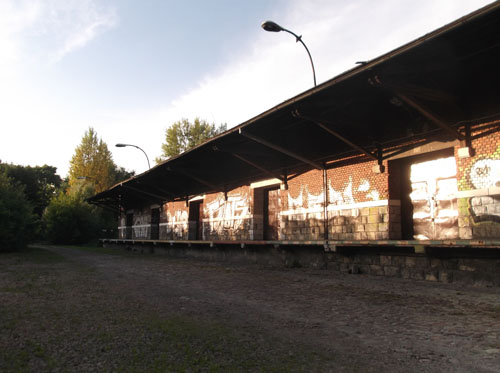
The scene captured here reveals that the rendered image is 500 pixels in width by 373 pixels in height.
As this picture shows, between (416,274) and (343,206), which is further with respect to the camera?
(343,206)

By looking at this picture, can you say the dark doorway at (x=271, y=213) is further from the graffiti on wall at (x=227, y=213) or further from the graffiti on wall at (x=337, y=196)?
the graffiti on wall at (x=337, y=196)

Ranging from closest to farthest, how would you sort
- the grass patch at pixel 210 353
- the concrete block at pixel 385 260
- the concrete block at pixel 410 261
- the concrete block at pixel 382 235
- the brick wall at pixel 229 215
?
the grass patch at pixel 210 353, the concrete block at pixel 410 261, the concrete block at pixel 385 260, the concrete block at pixel 382 235, the brick wall at pixel 229 215

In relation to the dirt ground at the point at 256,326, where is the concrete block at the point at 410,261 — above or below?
above

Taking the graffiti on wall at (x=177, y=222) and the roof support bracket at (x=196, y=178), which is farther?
the graffiti on wall at (x=177, y=222)

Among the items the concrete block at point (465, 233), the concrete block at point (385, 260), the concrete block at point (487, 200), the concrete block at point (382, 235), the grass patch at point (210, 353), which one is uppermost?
the concrete block at point (487, 200)

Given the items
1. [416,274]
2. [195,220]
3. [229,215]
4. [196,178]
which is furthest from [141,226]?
[416,274]

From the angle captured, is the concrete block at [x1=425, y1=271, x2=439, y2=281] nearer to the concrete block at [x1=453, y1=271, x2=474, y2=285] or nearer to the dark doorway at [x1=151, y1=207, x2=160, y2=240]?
the concrete block at [x1=453, y1=271, x2=474, y2=285]

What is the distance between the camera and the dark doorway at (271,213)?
15.5m

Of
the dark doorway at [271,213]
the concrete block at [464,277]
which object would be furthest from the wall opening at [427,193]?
the dark doorway at [271,213]

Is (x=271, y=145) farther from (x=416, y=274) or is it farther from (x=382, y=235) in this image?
(x=416, y=274)

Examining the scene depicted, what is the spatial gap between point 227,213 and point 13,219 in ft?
39.8

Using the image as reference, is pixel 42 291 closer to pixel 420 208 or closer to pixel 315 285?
pixel 315 285

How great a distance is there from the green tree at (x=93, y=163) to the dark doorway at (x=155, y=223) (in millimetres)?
20057

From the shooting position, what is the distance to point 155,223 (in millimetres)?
27172
